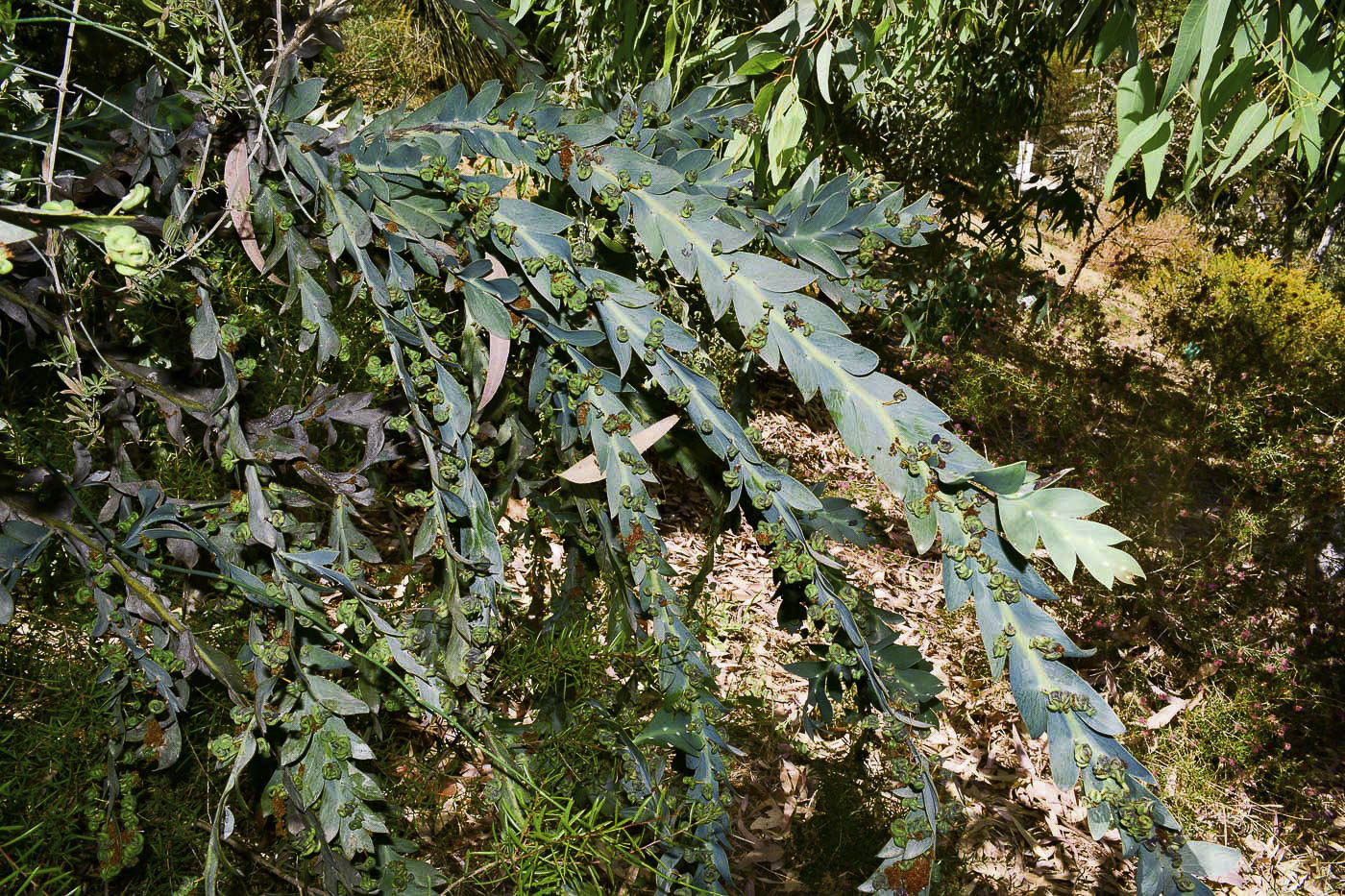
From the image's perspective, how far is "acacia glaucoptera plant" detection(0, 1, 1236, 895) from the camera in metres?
0.70

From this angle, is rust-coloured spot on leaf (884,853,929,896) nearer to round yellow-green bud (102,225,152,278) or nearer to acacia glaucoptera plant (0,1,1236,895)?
acacia glaucoptera plant (0,1,1236,895)

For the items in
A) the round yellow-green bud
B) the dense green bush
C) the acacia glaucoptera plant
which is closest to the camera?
the round yellow-green bud

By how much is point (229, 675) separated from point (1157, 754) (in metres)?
2.77

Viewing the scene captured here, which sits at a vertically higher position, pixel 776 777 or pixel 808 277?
pixel 808 277

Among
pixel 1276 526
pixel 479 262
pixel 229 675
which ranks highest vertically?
pixel 479 262

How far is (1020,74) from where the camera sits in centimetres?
372

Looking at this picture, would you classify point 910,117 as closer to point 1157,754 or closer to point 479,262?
point 1157,754

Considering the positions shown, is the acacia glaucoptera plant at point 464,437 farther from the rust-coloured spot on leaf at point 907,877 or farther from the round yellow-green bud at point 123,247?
the round yellow-green bud at point 123,247

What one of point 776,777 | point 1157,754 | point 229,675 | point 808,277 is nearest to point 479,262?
point 808,277

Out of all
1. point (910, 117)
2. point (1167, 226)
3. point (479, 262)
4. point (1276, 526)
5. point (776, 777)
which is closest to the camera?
point (479, 262)

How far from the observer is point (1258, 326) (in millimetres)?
4504

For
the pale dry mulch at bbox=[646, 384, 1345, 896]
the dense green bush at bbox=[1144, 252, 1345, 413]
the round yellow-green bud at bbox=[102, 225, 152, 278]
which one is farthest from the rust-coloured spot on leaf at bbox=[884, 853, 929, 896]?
the dense green bush at bbox=[1144, 252, 1345, 413]

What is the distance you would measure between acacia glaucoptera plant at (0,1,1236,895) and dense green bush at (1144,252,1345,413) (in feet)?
13.7

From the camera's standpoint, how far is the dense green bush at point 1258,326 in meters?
4.25
